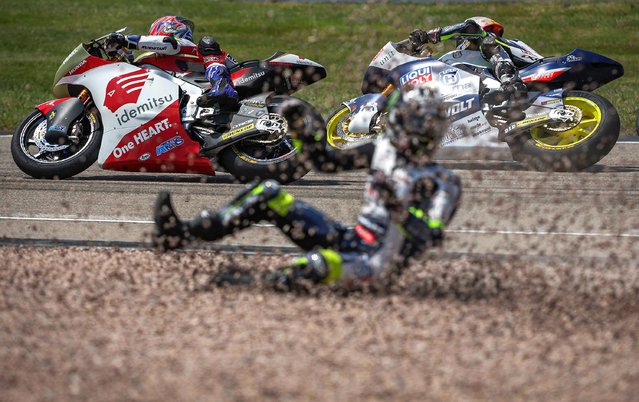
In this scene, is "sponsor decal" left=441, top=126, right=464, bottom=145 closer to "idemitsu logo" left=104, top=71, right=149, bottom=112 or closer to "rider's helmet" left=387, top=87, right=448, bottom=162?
"idemitsu logo" left=104, top=71, right=149, bottom=112

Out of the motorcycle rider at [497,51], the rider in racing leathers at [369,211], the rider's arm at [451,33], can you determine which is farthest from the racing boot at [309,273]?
the rider's arm at [451,33]

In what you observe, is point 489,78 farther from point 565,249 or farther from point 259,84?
point 565,249

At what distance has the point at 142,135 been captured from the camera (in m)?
11.1

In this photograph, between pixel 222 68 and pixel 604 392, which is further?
pixel 222 68

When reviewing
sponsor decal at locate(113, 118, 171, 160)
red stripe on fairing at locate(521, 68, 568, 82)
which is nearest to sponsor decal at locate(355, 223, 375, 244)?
sponsor decal at locate(113, 118, 171, 160)

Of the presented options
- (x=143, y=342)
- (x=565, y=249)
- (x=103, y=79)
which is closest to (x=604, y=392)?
(x=143, y=342)

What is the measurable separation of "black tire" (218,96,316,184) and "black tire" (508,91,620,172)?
2457mm

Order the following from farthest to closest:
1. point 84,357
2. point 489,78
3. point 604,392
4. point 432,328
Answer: point 489,78
point 432,328
point 84,357
point 604,392

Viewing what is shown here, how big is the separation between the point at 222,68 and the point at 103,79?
1225mm

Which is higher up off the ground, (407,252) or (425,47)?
(407,252)

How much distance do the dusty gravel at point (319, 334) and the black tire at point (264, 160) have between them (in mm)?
3400

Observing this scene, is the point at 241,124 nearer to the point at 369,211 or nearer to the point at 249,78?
the point at 249,78

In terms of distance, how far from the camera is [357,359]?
534 cm

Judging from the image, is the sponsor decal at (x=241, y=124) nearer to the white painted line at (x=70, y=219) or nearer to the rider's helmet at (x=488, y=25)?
the white painted line at (x=70, y=219)
